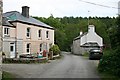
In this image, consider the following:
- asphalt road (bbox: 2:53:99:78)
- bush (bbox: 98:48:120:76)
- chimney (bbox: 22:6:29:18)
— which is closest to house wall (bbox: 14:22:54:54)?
chimney (bbox: 22:6:29:18)

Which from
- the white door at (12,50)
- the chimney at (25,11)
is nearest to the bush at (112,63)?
the white door at (12,50)

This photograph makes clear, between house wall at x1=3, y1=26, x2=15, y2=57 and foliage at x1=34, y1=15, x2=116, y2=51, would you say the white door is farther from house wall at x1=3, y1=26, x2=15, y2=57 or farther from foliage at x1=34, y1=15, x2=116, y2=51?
foliage at x1=34, y1=15, x2=116, y2=51

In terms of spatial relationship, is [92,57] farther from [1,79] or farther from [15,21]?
[1,79]

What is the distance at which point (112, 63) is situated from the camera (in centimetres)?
1878

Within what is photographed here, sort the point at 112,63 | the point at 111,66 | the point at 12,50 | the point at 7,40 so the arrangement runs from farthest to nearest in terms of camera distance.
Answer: the point at 12,50, the point at 7,40, the point at 111,66, the point at 112,63

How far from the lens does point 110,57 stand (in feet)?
63.8

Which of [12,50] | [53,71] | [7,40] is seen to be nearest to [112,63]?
[53,71]

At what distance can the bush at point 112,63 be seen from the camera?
17.7 m

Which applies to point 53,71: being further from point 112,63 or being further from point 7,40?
point 7,40

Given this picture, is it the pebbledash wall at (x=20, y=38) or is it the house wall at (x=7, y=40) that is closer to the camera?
the house wall at (x=7, y=40)

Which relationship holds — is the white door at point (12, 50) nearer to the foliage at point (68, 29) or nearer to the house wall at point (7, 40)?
the house wall at point (7, 40)

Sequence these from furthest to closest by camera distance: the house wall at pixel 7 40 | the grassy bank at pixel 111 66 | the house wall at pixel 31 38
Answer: the house wall at pixel 31 38 < the house wall at pixel 7 40 < the grassy bank at pixel 111 66

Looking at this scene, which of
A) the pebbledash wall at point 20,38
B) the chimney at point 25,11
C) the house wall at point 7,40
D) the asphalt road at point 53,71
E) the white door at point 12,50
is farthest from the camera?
the chimney at point 25,11

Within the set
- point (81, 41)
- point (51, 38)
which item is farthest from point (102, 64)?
point (81, 41)
